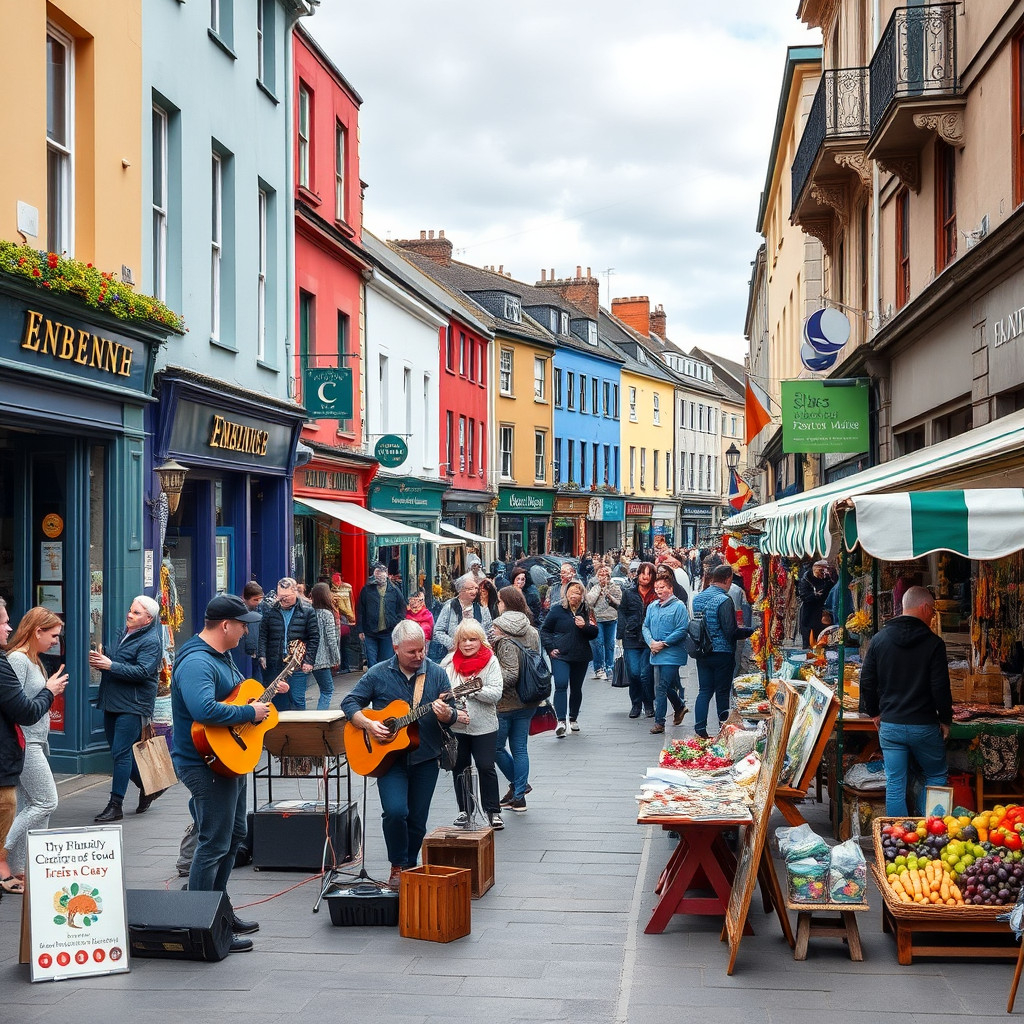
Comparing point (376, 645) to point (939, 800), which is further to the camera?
point (376, 645)

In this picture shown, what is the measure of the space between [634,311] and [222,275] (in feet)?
175

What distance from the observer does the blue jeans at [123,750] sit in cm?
1005

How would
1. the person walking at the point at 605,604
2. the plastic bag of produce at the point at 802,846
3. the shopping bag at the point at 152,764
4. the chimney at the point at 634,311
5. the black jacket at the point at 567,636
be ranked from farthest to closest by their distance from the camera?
the chimney at the point at 634,311 < the person walking at the point at 605,604 < the black jacket at the point at 567,636 < the shopping bag at the point at 152,764 < the plastic bag of produce at the point at 802,846

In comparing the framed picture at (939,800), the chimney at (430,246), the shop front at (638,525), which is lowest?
the framed picture at (939,800)

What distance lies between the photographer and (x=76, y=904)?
6.53 m

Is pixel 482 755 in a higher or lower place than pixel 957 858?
higher

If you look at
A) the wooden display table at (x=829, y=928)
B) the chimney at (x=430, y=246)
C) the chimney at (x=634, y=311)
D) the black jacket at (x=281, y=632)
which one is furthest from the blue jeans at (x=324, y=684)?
the chimney at (x=634, y=311)

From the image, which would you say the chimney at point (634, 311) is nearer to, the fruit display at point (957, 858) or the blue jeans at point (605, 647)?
the blue jeans at point (605, 647)

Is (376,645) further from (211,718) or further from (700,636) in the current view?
(211,718)

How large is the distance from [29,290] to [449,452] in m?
25.7

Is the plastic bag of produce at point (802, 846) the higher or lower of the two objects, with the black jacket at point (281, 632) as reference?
lower

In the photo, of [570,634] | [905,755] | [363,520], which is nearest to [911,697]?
[905,755]

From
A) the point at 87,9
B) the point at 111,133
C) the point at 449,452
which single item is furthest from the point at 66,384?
the point at 449,452

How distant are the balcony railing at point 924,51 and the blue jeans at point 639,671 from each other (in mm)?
7101
